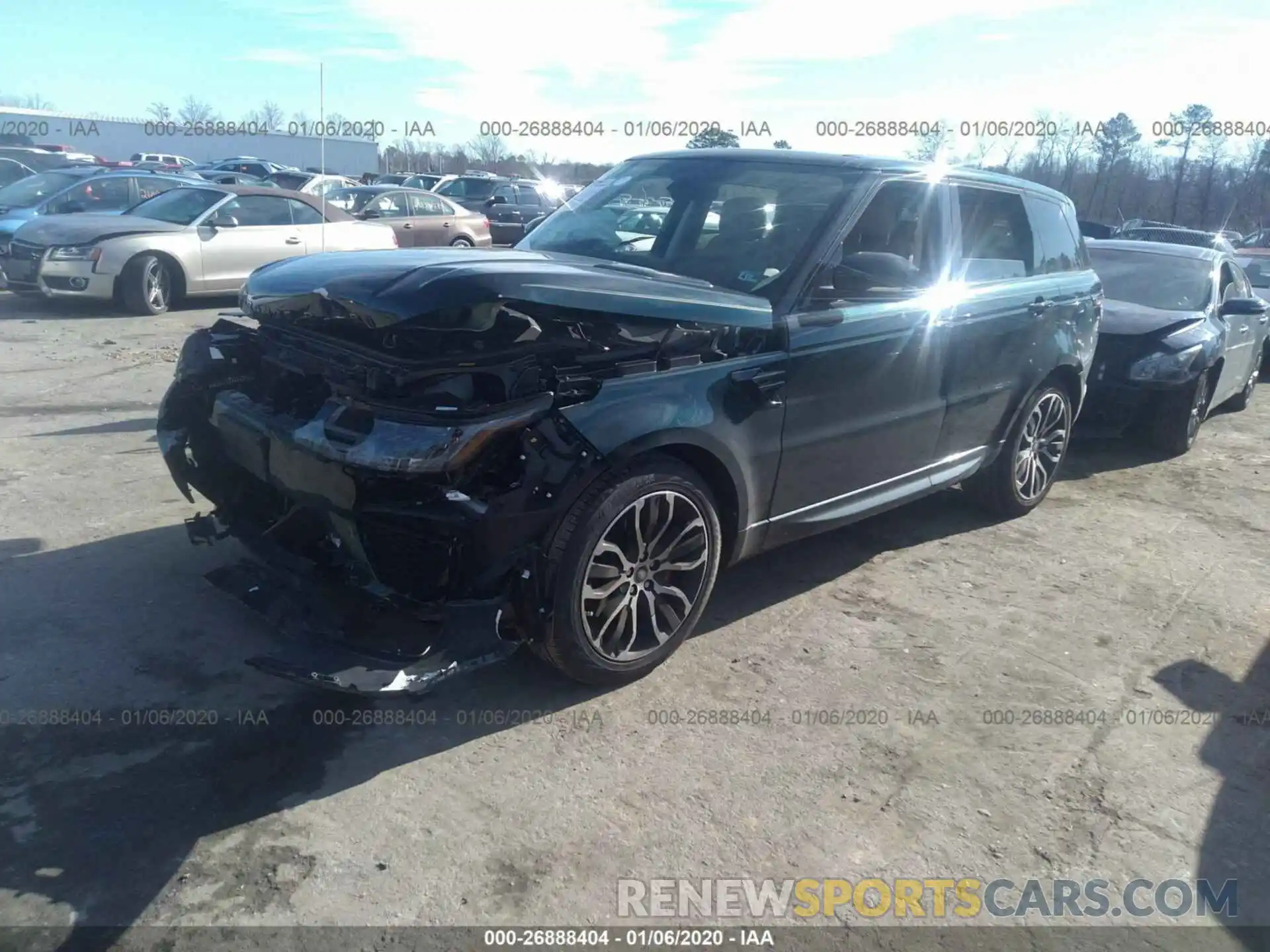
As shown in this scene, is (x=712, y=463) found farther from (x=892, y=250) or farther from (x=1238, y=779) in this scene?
(x=1238, y=779)

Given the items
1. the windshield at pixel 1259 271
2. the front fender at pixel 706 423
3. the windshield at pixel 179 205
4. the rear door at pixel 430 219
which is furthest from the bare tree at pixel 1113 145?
the front fender at pixel 706 423

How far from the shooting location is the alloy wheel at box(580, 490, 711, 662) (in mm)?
3582

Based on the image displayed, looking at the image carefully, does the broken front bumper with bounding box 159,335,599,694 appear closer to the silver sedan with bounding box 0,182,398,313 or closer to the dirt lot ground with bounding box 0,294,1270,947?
the dirt lot ground with bounding box 0,294,1270,947

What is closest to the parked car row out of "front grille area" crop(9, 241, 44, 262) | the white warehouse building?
"front grille area" crop(9, 241, 44, 262)

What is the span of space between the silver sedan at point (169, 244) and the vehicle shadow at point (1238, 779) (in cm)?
989

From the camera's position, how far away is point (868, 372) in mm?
4449

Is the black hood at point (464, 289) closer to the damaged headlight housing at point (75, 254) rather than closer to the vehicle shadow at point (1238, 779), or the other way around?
the vehicle shadow at point (1238, 779)

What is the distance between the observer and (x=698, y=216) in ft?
15.2

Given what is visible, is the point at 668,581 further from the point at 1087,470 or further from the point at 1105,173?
the point at 1105,173

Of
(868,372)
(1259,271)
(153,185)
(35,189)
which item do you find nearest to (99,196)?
(153,185)

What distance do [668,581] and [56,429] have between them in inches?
191

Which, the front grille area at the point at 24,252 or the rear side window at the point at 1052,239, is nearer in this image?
the rear side window at the point at 1052,239

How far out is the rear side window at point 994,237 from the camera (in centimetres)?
514

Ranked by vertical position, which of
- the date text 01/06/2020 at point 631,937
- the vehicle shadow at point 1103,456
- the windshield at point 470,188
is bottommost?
the date text 01/06/2020 at point 631,937
